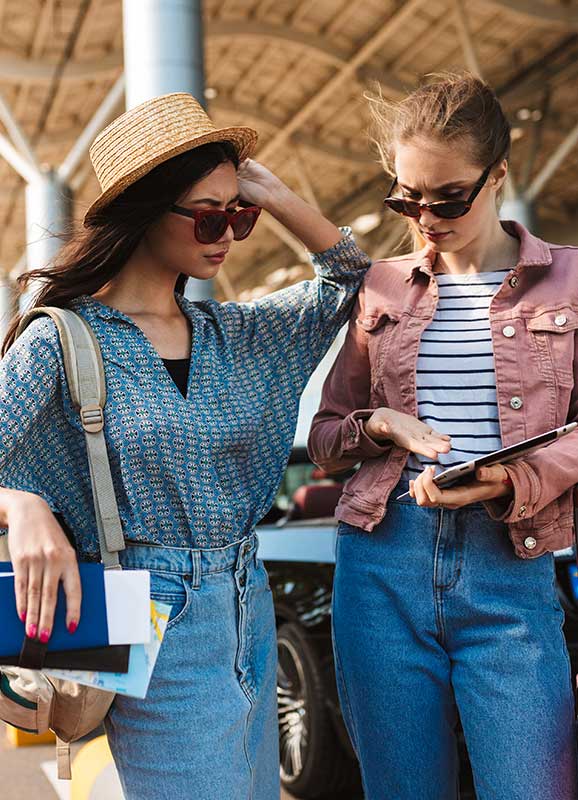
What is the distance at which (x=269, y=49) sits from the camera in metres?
19.9

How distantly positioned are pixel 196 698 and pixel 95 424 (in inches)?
22.5

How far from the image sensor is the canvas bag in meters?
1.85

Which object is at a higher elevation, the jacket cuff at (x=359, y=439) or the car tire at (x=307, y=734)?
the jacket cuff at (x=359, y=439)

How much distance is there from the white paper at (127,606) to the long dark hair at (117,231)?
2.15 feet

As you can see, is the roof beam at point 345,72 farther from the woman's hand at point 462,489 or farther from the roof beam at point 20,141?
the woman's hand at point 462,489

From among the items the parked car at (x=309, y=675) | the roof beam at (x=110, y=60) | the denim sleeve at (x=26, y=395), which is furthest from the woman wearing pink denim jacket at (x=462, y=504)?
the roof beam at (x=110, y=60)

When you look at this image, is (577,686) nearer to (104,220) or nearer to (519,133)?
(104,220)

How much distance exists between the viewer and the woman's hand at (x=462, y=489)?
2.06 m

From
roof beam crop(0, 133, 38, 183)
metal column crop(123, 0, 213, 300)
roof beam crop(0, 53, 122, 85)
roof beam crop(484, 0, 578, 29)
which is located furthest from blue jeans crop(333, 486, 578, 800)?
roof beam crop(0, 53, 122, 85)

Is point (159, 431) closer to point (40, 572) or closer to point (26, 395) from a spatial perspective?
point (26, 395)

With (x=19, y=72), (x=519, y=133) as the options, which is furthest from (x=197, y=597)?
(x=519, y=133)

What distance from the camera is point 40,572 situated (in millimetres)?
1675

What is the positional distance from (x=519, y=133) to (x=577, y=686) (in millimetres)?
21562

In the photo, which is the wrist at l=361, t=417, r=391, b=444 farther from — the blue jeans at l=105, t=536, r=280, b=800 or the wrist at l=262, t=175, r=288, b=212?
the wrist at l=262, t=175, r=288, b=212
